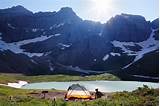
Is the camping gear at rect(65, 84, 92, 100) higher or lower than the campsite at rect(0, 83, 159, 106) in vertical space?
higher

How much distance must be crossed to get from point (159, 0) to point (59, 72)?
627 feet

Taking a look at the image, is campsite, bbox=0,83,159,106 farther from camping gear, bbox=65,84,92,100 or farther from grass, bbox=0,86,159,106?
camping gear, bbox=65,84,92,100

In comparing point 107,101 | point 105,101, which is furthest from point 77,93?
point 105,101

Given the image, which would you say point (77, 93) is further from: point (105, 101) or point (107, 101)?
point (105, 101)

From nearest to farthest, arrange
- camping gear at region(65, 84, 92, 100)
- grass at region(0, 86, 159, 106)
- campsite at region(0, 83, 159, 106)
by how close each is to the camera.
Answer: grass at region(0, 86, 159, 106)
campsite at region(0, 83, 159, 106)
camping gear at region(65, 84, 92, 100)

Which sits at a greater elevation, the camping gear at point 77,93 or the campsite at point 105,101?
the camping gear at point 77,93

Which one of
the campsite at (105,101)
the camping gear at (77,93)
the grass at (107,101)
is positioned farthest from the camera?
the camping gear at (77,93)

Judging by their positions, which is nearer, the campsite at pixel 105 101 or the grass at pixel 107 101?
the grass at pixel 107 101

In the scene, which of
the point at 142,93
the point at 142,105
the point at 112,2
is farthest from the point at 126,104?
the point at 142,93

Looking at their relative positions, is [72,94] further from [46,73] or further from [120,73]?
[46,73]

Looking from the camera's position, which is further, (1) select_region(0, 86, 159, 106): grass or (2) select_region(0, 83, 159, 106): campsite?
(2) select_region(0, 83, 159, 106): campsite

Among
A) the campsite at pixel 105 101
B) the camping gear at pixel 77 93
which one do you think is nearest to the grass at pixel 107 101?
the campsite at pixel 105 101

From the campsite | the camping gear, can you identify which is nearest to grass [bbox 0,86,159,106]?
the campsite

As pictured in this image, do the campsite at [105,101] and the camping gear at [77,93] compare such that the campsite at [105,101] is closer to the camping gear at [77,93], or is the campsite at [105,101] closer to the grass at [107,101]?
the grass at [107,101]
